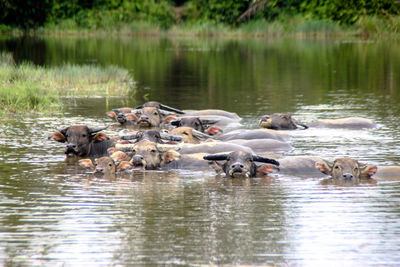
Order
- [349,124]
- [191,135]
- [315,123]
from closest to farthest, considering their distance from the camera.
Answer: [191,135] < [349,124] < [315,123]

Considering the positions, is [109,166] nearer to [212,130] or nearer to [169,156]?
[169,156]

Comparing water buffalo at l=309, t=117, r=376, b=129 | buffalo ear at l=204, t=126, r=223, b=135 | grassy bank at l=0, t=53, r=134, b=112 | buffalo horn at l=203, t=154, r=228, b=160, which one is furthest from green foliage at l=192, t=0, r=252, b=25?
buffalo horn at l=203, t=154, r=228, b=160

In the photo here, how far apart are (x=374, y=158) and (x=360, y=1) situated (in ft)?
128

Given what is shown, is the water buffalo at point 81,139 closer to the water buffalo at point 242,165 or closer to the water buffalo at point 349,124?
the water buffalo at point 242,165

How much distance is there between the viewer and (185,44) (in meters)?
50.9

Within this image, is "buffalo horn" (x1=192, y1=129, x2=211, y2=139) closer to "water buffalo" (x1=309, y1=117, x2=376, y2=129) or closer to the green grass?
"water buffalo" (x1=309, y1=117, x2=376, y2=129)

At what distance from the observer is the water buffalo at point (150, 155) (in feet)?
41.3

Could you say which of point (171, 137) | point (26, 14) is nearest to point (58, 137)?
point (171, 137)

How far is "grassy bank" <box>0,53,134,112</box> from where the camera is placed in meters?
19.6

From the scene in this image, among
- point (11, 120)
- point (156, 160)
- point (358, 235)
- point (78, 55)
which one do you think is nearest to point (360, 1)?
point (78, 55)

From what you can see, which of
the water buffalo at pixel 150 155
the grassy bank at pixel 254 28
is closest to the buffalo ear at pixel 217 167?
the water buffalo at pixel 150 155

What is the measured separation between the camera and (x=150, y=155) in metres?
12.8

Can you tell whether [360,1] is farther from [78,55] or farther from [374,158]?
[374,158]

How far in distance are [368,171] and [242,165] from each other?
1.92 metres
